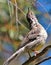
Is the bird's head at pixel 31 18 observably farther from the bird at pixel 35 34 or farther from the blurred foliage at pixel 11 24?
the blurred foliage at pixel 11 24

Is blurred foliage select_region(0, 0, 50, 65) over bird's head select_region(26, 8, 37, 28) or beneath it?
over

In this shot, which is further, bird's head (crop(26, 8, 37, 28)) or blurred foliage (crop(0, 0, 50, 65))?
blurred foliage (crop(0, 0, 50, 65))

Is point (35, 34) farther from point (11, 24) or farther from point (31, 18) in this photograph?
point (11, 24)

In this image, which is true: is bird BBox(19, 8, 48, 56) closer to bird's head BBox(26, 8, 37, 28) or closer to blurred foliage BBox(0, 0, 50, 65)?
bird's head BBox(26, 8, 37, 28)

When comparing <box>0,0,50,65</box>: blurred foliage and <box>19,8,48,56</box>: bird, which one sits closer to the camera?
<box>19,8,48,56</box>: bird

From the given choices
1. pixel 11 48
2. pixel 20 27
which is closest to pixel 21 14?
pixel 20 27

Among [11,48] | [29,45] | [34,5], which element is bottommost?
[29,45]

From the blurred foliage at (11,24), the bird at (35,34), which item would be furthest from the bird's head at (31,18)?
the blurred foliage at (11,24)

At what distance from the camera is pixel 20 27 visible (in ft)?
3.58

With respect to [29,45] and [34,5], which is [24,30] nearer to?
[34,5]

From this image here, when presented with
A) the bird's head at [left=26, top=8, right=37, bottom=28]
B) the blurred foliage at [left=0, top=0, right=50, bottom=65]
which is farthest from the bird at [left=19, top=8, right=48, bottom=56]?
the blurred foliage at [left=0, top=0, right=50, bottom=65]

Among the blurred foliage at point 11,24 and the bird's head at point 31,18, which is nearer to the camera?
the bird's head at point 31,18

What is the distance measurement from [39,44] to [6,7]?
0.46 metres

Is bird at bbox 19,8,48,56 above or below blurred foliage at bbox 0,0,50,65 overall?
below
